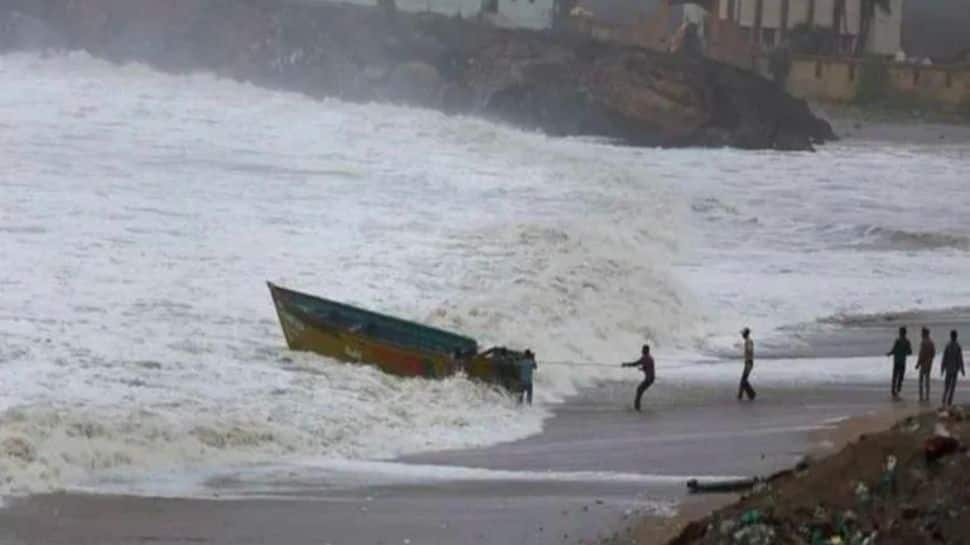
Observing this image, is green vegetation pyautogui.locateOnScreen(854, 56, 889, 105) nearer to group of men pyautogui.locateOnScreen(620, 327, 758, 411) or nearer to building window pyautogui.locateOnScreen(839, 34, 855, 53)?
building window pyautogui.locateOnScreen(839, 34, 855, 53)

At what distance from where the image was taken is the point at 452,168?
170 feet

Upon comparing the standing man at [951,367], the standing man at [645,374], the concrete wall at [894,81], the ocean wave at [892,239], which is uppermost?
the concrete wall at [894,81]

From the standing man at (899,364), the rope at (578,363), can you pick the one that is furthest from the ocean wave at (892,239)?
the standing man at (899,364)

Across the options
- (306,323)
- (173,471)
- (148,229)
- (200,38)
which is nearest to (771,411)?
(306,323)

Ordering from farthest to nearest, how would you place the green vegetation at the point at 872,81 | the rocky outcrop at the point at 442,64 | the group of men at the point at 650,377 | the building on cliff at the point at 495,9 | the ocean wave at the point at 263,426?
the green vegetation at the point at 872,81 → the building on cliff at the point at 495,9 → the rocky outcrop at the point at 442,64 → the group of men at the point at 650,377 → the ocean wave at the point at 263,426

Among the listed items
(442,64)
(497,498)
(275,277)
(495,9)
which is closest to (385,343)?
(497,498)

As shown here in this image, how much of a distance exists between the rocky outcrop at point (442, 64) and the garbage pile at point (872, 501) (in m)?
61.7

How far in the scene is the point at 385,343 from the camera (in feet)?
72.5

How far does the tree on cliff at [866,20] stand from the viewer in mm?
94875

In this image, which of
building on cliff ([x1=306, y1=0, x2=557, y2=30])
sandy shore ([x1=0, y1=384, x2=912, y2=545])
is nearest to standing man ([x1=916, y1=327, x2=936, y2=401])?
sandy shore ([x1=0, y1=384, x2=912, y2=545])

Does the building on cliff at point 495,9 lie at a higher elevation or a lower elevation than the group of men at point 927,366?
higher

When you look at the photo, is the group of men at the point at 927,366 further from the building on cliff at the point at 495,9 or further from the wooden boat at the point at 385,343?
the building on cliff at the point at 495,9

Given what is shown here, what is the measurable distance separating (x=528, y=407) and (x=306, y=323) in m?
2.79

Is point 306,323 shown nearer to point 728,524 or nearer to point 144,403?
point 144,403
